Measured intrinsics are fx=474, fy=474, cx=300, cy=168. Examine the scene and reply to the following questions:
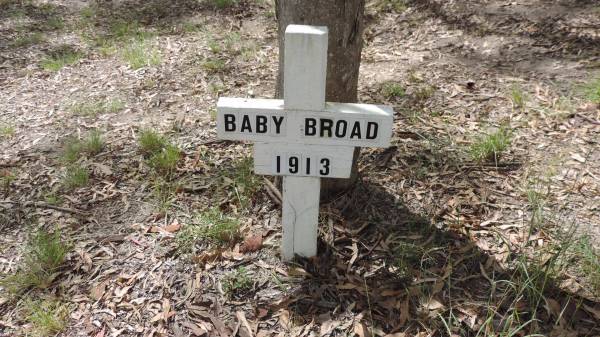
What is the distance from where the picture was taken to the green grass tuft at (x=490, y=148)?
129 inches

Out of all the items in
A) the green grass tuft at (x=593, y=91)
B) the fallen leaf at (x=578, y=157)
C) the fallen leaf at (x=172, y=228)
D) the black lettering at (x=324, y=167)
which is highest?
the green grass tuft at (x=593, y=91)

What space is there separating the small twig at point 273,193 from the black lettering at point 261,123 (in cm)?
87

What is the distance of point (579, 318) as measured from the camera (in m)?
2.27

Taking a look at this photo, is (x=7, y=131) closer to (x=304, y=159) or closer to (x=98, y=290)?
(x=98, y=290)

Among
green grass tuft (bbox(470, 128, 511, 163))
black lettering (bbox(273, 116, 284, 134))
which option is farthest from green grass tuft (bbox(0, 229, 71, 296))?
green grass tuft (bbox(470, 128, 511, 163))

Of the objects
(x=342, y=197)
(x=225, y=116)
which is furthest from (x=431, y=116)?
(x=225, y=116)

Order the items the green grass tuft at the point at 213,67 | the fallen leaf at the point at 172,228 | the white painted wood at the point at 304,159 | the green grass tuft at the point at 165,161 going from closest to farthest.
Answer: the white painted wood at the point at 304,159 → the fallen leaf at the point at 172,228 → the green grass tuft at the point at 165,161 → the green grass tuft at the point at 213,67

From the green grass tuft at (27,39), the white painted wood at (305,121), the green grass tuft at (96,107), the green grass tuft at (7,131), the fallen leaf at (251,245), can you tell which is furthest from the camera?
the green grass tuft at (27,39)

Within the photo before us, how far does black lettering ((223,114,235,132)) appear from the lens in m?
2.17

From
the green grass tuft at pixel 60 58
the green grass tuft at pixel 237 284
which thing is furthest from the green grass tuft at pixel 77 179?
the green grass tuft at pixel 60 58

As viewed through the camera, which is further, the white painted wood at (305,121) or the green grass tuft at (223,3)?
the green grass tuft at (223,3)

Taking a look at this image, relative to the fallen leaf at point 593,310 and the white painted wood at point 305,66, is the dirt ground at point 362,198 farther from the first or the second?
the white painted wood at point 305,66

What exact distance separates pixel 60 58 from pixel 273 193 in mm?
3723

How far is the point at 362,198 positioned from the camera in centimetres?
305
